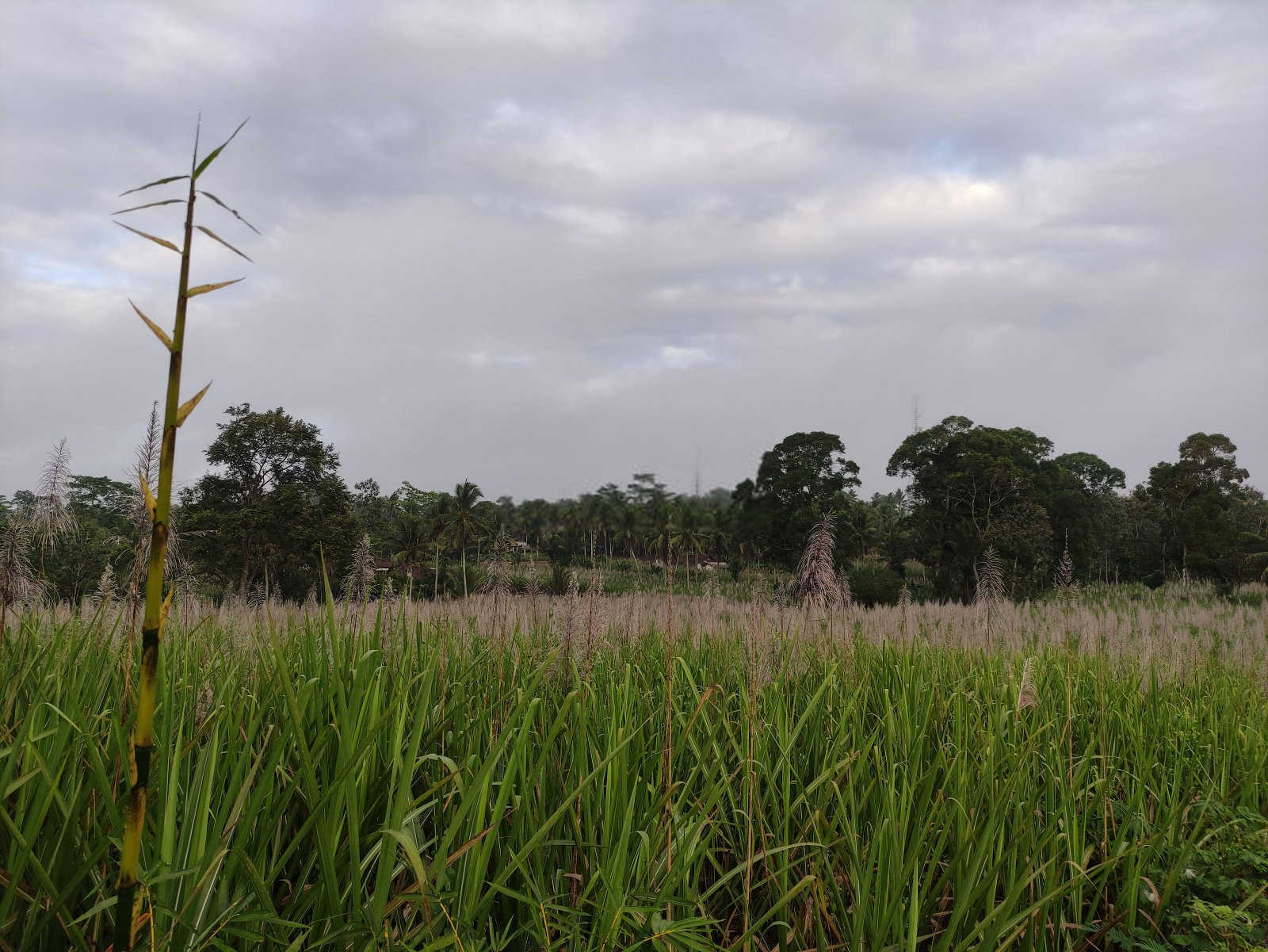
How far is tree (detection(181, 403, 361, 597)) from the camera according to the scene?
78.5ft

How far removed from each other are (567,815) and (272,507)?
24670 mm

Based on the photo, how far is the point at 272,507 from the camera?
24.2 metres

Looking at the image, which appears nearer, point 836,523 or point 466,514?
point 836,523

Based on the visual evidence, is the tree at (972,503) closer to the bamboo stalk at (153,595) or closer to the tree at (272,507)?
the tree at (272,507)

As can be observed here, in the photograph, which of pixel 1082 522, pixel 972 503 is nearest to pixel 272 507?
pixel 972 503

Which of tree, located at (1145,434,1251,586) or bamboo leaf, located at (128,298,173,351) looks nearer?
bamboo leaf, located at (128,298,173,351)

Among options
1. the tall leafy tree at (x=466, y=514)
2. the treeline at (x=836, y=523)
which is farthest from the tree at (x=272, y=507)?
the tall leafy tree at (x=466, y=514)

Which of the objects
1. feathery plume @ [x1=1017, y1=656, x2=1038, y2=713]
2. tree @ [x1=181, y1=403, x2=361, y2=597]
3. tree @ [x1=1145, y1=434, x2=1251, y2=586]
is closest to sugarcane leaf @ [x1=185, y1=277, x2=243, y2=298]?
feathery plume @ [x1=1017, y1=656, x2=1038, y2=713]

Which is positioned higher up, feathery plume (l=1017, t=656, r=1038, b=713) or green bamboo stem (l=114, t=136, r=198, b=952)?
green bamboo stem (l=114, t=136, r=198, b=952)

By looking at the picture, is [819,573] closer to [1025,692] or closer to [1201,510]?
[1025,692]

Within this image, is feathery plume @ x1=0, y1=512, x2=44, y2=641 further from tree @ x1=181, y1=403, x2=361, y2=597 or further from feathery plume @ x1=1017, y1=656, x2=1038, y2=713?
tree @ x1=181, y1=403, x2=361, y2=597

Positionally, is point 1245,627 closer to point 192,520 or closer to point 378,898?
point 378,898

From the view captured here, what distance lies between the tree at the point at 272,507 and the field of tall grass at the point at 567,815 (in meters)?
21.4

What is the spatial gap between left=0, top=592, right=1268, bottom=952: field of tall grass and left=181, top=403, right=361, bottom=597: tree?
2141 centimetres
